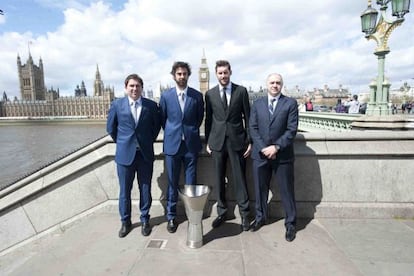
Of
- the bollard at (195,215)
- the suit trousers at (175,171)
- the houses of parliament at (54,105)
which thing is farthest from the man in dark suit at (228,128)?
the houses of parliament at (54,105)

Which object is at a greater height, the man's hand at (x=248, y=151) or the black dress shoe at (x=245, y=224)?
the man's hand at (x=248, y=151)

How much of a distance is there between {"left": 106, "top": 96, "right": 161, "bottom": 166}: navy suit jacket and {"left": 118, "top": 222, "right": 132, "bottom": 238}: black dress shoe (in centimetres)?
78

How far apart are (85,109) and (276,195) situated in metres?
122

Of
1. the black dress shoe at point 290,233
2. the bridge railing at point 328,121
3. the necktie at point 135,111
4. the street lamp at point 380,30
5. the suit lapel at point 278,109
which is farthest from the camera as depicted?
the bridge railing at point 328,121

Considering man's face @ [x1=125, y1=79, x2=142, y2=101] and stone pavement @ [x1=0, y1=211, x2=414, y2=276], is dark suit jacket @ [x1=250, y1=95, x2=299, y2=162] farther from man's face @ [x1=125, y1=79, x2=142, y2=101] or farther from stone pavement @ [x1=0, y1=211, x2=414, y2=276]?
man's face @ [x1=125, y1=79, x2=142, y2=101]

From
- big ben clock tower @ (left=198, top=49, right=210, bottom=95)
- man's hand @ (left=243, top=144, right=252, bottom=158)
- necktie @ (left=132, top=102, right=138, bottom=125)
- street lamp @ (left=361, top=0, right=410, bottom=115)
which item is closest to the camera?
necktie @ (left=132, top=102, right=138, bottom=125)

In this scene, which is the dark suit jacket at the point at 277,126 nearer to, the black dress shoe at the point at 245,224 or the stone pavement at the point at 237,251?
the black dress shoe at the point at 245,224

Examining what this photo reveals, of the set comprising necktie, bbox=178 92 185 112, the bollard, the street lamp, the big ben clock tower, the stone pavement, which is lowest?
the stone pavement

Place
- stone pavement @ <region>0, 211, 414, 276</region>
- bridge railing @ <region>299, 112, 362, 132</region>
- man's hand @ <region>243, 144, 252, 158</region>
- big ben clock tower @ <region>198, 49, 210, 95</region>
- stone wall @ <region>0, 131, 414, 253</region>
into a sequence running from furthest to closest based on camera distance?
big ben clock tower @ <region>198, 49, 210, 95</region>
bridge railing @ <region>299, 112, 362, 132</region>
stone wall @ <region>0, 131, 414, 253</region>
man's hand @ <region>243, 144, 252, 158</region>
stone pavement @ <region>0, 211, 414, 276</region>

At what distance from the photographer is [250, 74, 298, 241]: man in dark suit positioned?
10.9 feet

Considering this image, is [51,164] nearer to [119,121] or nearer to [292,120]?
A: [119,121]

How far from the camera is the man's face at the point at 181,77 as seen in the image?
3442 millimetres

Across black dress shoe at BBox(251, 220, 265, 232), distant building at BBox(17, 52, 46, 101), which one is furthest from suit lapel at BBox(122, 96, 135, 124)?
distant building at BBox(17, 52, 46, 101)

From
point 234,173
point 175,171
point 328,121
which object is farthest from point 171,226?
point 328,121
